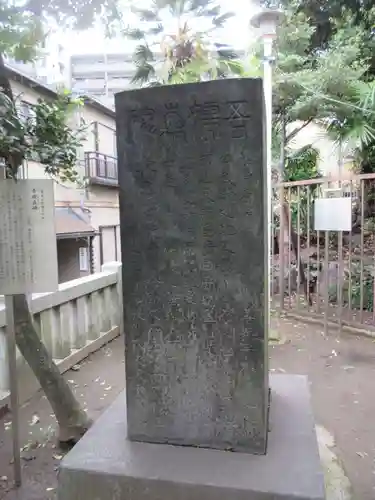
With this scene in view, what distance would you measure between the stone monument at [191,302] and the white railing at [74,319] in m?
2.15

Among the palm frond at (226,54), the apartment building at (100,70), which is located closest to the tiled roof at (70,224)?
the palm frond at (226,54)

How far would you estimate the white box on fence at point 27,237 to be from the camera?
8.96ft

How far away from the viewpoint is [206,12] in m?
6.73

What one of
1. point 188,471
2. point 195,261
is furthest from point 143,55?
point 188,471

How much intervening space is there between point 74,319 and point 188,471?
345 centimetres

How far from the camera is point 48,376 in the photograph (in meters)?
3.18

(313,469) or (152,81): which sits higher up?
(152,81)

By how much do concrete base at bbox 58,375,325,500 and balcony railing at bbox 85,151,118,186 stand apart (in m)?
11.5

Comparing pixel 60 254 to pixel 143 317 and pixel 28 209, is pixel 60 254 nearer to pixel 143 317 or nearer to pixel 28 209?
pixel 28 209

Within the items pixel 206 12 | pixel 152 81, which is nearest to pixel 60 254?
pixel 152 81

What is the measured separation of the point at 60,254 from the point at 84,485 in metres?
12.5

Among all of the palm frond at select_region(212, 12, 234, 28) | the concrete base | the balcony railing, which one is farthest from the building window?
the concrete base

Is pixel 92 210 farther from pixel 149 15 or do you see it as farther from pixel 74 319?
pixel 74 319

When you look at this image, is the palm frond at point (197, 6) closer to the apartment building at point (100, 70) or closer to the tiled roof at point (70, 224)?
the tiled roof at point (70, 224)
